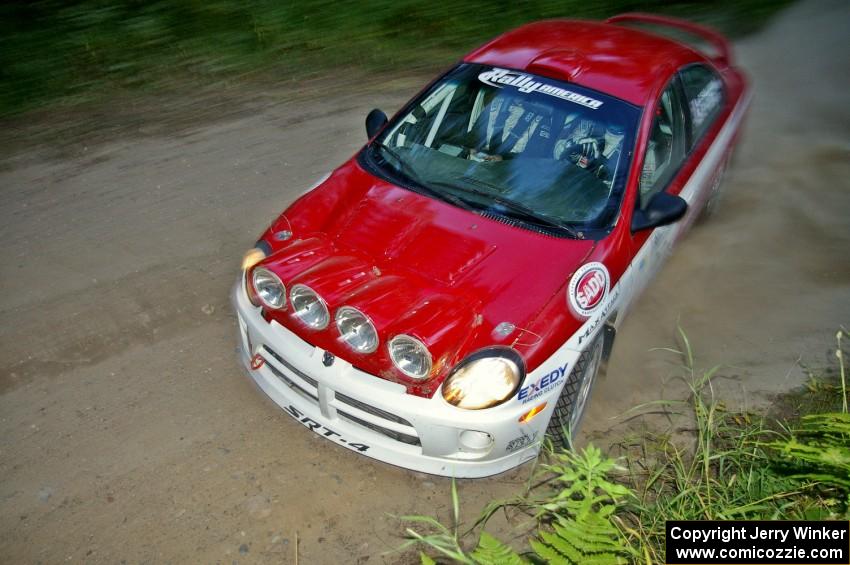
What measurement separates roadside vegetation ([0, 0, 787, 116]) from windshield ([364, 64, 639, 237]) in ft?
14.5

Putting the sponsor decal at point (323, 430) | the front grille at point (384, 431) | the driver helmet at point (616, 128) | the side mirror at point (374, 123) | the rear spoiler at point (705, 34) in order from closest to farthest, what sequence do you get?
the front grille at point (384, 431), the sponsor decal at point (323, 430), the driver helmet at point (616, 128), the side mirror at point (374, 123), the rear spoiler at point (705, 34)

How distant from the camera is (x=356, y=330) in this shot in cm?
328

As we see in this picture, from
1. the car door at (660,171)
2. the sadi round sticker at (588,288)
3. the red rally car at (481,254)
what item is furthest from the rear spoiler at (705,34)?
the sadi round sticker at (588,288)

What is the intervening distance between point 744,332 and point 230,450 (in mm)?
3233

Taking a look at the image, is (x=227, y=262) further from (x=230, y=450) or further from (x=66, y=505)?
(x=66, y=505)

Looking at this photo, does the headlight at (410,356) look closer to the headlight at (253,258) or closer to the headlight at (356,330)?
the headlight at (356,330)

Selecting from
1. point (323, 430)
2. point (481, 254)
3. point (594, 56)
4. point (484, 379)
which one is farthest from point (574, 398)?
point (594, 56)

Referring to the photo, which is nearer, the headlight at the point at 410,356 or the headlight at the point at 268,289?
the headlight at the point at 410,356

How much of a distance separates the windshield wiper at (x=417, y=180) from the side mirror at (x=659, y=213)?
89 centimetres

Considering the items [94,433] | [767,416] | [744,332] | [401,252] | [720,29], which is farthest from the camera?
[720,29]

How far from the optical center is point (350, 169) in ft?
13.9

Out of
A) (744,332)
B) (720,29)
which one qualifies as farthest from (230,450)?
(720,29)

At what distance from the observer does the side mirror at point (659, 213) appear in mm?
3883

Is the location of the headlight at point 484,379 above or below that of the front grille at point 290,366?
above
